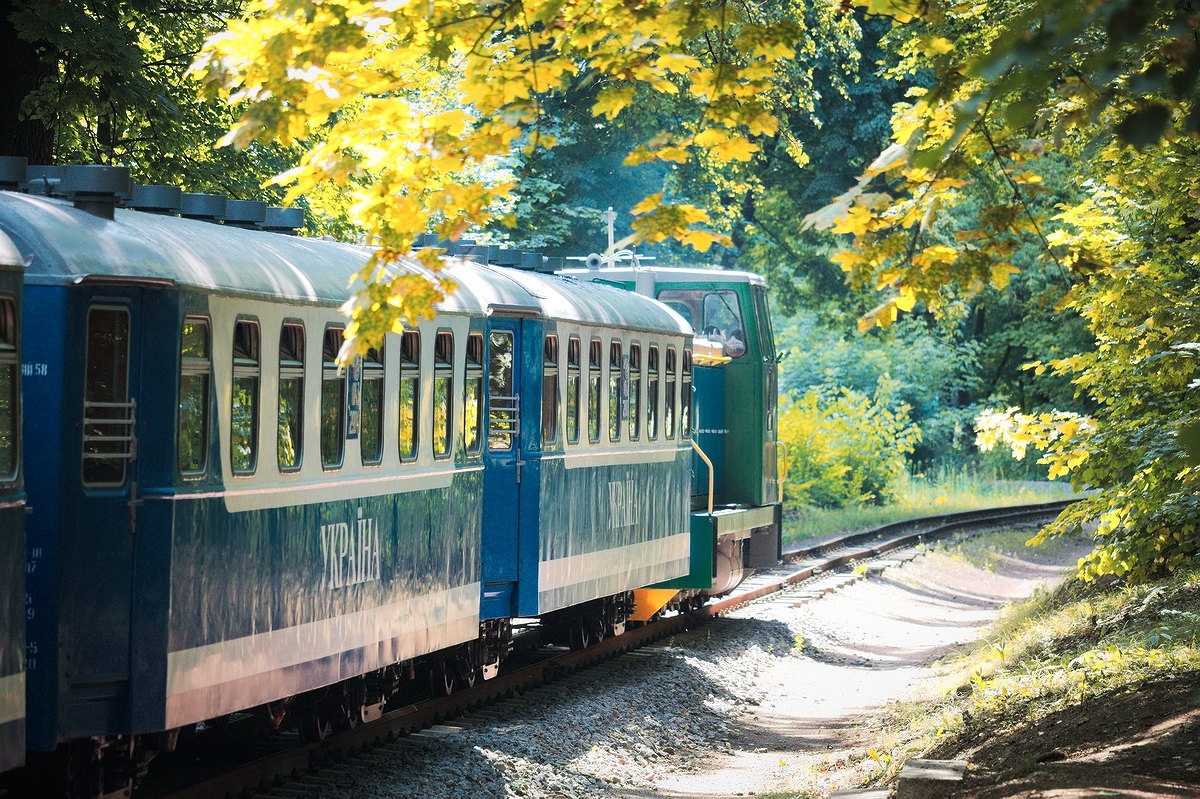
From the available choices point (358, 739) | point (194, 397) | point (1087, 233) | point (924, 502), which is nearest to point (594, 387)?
point (1087, 233)

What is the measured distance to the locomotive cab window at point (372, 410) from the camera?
9914 mm

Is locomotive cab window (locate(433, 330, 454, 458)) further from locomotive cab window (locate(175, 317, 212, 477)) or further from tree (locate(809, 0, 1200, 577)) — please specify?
tree (locate(809, 0, 1200, 577))

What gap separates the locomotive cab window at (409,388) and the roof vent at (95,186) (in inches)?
105

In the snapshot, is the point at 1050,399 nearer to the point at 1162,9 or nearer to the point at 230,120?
the point at 230,120

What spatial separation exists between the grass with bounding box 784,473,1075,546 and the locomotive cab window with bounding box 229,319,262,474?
1911cm

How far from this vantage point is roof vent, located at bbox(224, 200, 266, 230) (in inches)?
397

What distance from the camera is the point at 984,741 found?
9.37 meters

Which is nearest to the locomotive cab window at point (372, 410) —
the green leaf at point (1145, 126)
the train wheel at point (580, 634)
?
the train wheel at point (580, 634)

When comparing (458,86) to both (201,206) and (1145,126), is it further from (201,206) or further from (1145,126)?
(1145,126)

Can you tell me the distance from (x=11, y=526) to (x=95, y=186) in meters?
2.15

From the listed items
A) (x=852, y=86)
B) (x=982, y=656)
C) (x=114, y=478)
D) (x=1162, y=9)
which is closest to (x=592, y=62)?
(x=1162, y=9)

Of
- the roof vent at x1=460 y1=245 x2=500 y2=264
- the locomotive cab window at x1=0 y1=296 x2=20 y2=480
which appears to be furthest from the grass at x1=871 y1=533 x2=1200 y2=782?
the locomotive cab window at x1=0 y1=296 x2=20 y2=480

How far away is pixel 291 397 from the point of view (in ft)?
29.6

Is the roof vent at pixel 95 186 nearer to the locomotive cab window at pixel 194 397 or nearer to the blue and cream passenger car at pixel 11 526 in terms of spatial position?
the locomotive cab window at pixel 194 397
